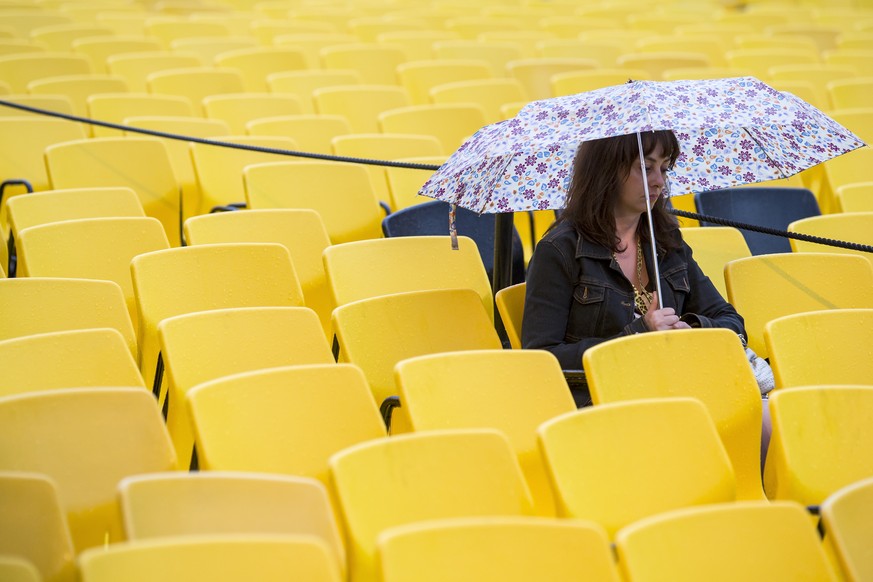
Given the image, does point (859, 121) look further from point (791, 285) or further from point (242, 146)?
point (242, 146)

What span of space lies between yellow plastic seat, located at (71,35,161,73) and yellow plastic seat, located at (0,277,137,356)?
134 inches

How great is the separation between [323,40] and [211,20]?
2.92ft

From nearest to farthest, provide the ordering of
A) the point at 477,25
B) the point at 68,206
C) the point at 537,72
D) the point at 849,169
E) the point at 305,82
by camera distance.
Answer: the point at 68,206 → the point at 849,169 → the point at 305,82 → the point at 537,72 → the point at 477,25

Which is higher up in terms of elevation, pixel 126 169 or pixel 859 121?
pixel 126 169

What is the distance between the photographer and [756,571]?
5.46 feet

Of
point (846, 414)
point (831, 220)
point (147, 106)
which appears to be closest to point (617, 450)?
point (846, 414)

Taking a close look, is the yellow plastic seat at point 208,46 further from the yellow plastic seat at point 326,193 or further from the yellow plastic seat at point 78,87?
the yellow plastic seat at point 326,193

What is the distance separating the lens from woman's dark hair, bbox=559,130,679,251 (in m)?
2.66

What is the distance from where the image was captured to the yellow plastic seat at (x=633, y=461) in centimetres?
195

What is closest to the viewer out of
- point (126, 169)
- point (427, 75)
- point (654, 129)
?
point (654, 129)

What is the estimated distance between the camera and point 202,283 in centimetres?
284

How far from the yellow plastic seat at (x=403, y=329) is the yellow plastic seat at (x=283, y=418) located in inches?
17.1

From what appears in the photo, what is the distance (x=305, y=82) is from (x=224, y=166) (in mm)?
1564

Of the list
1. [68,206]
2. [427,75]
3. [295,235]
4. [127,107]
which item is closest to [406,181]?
[295,235]
